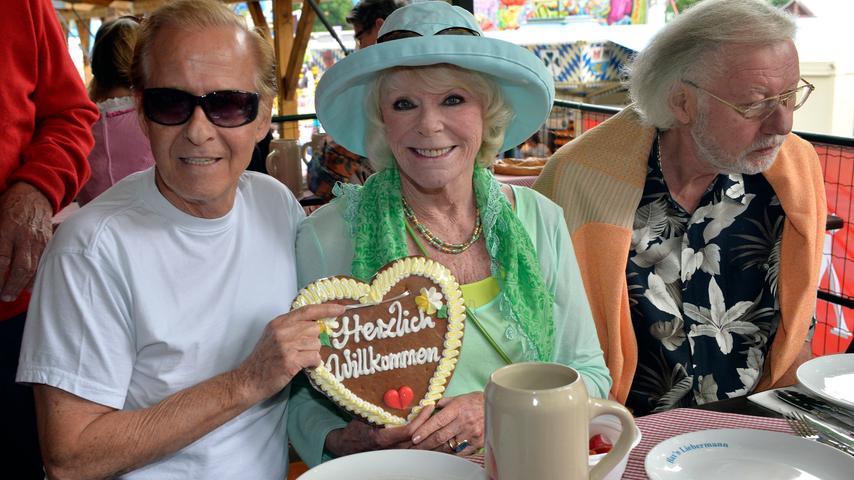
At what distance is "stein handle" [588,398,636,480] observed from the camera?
3.08 feet

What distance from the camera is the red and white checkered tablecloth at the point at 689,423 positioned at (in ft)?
4.36

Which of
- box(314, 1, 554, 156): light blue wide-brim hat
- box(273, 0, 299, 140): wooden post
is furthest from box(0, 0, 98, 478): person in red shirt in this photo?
box(273, 0, 299, 140): wooden post

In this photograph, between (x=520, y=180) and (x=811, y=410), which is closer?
(x=811, y=410)

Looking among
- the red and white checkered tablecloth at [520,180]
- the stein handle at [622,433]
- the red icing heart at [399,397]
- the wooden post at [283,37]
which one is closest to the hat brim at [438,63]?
the red icing heart at [399,397]

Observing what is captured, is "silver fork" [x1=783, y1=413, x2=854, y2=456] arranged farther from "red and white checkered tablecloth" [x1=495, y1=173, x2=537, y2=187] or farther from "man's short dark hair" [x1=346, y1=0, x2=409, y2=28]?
"man's short dark hair" [x1=346, y1=0, x2=409, y2=28]

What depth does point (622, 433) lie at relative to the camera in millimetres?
954

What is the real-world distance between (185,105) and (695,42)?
1470 mm

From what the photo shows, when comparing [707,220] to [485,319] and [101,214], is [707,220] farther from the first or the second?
Answer: [101,214]

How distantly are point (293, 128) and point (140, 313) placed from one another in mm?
6022

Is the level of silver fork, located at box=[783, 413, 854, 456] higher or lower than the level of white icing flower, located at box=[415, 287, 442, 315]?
lower

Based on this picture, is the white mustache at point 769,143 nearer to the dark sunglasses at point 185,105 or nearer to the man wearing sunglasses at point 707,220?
A: the man wearing sunglasses at point 707,220

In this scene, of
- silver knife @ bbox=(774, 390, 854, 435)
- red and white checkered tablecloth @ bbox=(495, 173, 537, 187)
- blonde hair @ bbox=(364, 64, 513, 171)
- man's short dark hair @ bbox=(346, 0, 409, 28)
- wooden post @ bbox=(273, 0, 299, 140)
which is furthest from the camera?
wooden post @ bbox=(273, 0, 299, 140)

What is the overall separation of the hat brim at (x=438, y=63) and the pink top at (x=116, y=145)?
2119 millimetres

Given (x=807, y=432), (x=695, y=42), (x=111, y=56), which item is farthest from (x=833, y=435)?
(x=111, y=56)
